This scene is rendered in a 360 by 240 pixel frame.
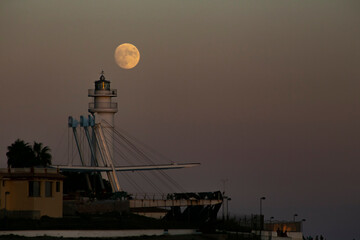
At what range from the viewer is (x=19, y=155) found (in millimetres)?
116938

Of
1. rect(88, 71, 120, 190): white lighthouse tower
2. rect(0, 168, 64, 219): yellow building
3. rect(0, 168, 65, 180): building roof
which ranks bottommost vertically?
rect(0, 168, 64, 219): yellow building

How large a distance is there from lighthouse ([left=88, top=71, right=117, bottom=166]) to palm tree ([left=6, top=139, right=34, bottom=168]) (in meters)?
11.3

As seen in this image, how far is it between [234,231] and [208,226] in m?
8.08

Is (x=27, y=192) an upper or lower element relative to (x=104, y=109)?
lower

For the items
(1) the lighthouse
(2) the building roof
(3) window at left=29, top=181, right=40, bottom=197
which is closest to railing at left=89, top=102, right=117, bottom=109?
(1) the lighthouse

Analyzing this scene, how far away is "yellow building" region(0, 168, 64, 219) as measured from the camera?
95.9m

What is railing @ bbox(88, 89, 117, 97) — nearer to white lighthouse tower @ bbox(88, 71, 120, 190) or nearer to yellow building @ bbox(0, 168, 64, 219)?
white lighthouse tower @ bbox(88, 71, 120, 190)

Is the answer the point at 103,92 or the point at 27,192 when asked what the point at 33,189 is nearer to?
the point at 27,192

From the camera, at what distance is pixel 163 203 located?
115375 mm

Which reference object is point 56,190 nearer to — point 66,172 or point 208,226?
point 208,226

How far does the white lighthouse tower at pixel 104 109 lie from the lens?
12481 cm

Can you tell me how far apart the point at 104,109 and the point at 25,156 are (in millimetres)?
13873

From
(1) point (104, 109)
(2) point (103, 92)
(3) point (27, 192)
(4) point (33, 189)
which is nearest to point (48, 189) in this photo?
(4) point (33, 189)

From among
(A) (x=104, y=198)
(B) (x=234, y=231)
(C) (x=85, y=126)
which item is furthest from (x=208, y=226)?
(C) (x=85, y=126)
